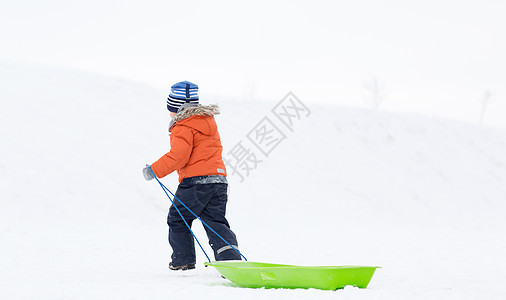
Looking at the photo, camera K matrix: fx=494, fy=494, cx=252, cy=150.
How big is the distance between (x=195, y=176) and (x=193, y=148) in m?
0.23

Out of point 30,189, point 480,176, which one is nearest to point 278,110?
point 480,176

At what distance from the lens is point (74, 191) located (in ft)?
27.7

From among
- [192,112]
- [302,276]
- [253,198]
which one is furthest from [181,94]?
[253,198]

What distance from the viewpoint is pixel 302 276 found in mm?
3260

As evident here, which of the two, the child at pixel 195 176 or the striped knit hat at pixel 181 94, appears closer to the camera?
the child at pixel 195 176

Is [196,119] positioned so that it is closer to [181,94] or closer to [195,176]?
[181,94]

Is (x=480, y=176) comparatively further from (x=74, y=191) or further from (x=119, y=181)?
(x=74, y=191)

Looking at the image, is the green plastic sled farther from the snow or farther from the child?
the child

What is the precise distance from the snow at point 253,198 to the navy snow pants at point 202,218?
0.64 ft

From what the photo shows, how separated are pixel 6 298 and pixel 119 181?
6.38m

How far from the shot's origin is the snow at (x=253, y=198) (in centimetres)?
405

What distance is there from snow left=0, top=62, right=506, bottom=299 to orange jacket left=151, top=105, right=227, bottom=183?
87 cm

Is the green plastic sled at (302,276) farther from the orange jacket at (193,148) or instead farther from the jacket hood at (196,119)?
the jacket hood at (196,119)

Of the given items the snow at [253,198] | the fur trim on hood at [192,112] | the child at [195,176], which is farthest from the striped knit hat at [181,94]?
the snow at [253,198]
